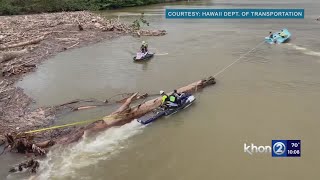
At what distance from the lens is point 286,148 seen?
16141 millimetres

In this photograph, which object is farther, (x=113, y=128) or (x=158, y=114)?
(x=158, y=114)

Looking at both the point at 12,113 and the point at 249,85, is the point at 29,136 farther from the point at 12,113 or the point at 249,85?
the point at 249,85

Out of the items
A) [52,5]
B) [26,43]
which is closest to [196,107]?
[26,43]

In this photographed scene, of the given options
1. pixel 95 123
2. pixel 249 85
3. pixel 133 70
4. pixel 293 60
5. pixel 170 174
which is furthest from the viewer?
pixel 293 60

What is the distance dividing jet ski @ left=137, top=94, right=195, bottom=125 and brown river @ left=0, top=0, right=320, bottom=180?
1.02 ft

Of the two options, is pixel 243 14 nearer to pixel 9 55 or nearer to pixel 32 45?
pixel 32 45

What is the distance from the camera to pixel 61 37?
134 ft

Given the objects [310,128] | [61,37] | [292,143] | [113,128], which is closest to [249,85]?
[310,128]

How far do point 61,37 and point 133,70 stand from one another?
15.0m

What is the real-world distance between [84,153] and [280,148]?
7.66 metres

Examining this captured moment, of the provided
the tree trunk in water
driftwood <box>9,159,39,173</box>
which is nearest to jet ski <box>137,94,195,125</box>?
the tree trunk in water

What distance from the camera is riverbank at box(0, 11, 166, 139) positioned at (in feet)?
61.9

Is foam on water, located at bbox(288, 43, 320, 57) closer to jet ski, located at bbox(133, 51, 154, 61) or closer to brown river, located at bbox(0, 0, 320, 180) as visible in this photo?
brown river, located at bbox(0, 0, 320, 180)

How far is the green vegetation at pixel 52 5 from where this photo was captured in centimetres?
6059
